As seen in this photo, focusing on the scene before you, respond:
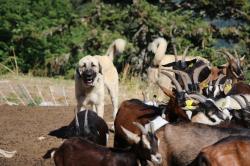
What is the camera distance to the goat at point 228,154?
7410mm

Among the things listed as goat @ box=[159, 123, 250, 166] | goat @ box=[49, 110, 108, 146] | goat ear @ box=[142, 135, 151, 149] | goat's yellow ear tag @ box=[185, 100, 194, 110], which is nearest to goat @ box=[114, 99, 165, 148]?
goat @ box=[49, 110, 108, 146]

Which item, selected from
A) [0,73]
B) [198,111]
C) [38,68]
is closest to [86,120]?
[198,111]

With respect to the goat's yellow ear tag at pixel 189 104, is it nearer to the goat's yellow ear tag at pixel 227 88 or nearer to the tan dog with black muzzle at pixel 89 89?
the goat's yellow ear tag at pixel 227 88

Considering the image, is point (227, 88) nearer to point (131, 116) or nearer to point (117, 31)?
point (131, 116)

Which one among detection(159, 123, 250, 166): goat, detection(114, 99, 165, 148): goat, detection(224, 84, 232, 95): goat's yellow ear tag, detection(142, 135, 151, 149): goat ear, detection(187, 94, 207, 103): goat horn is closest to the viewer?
detection(142, 135, 151, 149): goat ear

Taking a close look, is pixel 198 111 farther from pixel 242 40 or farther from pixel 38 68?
pixel 38 68

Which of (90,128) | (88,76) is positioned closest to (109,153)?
(90,128)

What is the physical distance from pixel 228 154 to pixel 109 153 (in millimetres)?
1891

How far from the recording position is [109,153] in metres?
8.81

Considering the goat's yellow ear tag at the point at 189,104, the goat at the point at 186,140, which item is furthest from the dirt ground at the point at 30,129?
the goat at the point at 186,140

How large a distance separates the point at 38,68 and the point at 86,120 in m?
14.4

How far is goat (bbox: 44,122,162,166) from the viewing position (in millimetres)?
8219

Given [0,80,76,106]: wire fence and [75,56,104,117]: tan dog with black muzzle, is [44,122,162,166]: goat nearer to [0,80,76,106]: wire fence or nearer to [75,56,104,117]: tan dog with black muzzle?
[75,56,104,117]: tan dog with black muzzle

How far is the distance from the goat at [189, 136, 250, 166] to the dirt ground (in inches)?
124
